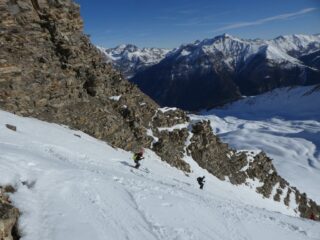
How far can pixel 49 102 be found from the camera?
148ft

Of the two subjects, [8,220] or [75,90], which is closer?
[8,220]

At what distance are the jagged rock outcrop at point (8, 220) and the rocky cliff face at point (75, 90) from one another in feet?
85.5

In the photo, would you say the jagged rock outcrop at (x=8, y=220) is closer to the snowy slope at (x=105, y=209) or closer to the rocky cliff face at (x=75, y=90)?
the snowy slope at (x=105, y=209)

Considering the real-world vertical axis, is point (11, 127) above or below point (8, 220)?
above

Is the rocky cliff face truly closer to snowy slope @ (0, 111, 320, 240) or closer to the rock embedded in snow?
the rock embedded in snow

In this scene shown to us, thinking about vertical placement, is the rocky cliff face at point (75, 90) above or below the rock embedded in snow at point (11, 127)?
above

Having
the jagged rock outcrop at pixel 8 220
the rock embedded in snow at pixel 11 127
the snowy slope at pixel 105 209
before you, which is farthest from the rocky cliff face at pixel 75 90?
the jagged rock outcrop at pixel 8 220

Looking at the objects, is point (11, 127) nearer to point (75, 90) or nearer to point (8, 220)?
point (75, 90)

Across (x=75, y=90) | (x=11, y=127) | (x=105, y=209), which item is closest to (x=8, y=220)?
(x=105, y=209)

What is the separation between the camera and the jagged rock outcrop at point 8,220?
1438cm

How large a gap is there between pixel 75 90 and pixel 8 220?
117ft

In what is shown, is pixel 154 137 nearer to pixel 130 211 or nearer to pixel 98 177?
pixel 98 177

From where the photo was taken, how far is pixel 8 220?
577 inches

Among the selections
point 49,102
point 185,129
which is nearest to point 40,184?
point 49,102
